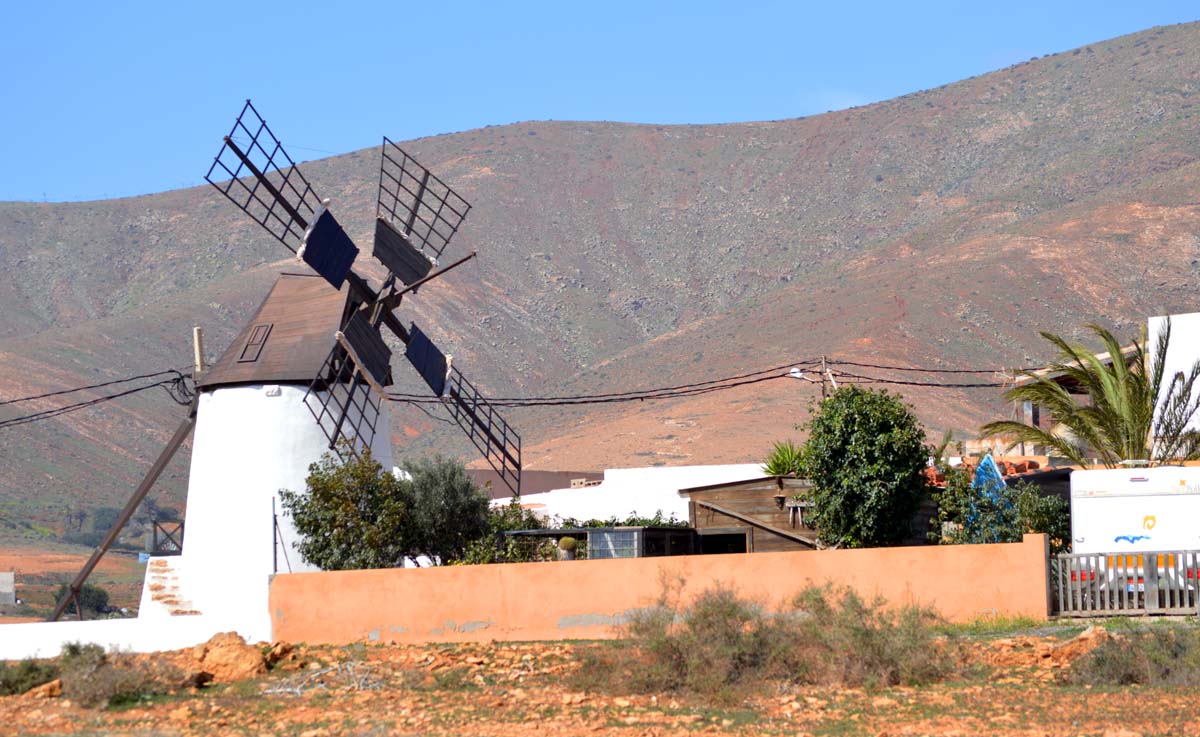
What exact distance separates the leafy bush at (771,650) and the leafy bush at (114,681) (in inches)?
241

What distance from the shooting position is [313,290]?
3244cm

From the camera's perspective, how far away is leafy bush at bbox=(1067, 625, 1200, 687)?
56.5ft

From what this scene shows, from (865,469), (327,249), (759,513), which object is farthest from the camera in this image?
(327,249)

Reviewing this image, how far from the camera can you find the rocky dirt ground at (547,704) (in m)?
16.0

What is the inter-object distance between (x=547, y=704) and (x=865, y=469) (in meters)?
9.54

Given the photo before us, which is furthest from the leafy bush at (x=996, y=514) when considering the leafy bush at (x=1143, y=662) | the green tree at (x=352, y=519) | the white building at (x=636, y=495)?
the white building at (x=636, y=495)

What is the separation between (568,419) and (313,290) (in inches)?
2407

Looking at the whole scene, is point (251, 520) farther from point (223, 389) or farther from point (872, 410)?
point (872, 410)

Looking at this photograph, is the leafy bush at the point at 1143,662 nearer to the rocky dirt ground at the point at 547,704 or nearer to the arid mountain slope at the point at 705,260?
the rocky dirt ground at the point at 547,704

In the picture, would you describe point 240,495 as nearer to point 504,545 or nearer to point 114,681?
point 504,545

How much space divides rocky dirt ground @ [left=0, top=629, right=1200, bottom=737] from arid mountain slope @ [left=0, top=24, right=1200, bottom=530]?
5167cm

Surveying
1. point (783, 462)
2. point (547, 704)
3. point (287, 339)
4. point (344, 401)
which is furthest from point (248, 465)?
point (547, 704)

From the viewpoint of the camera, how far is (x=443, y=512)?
2964cm

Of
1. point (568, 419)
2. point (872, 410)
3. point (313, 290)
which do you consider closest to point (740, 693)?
point (872, 410)
